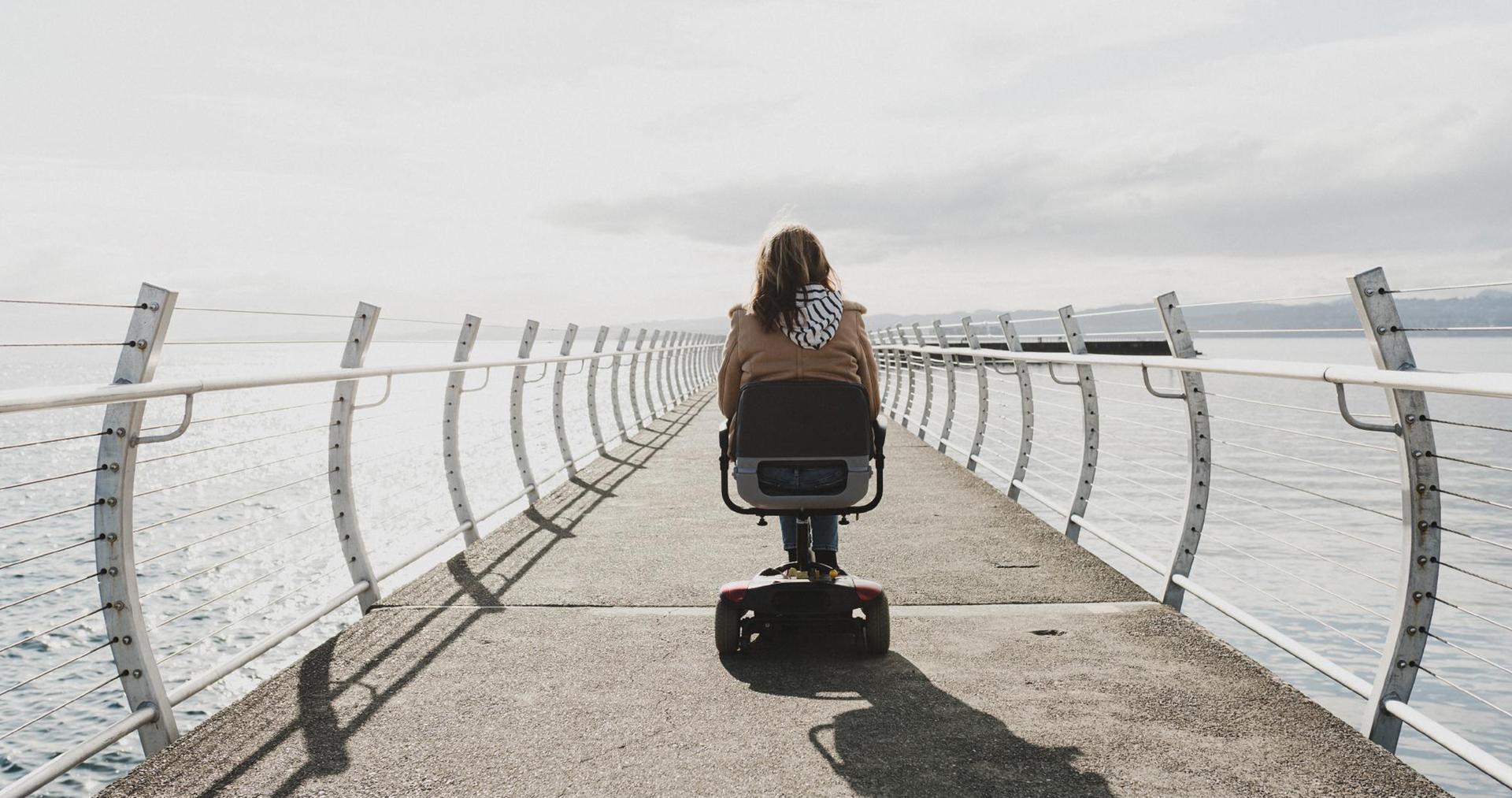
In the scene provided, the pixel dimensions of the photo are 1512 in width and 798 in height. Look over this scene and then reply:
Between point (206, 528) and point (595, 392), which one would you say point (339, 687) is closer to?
point (595, 392)

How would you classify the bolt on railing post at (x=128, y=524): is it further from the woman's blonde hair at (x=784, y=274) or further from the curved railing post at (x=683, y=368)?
the curved railing post at (x=683, y=368)

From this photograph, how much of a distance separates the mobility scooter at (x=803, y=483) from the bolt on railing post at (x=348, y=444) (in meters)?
1.58

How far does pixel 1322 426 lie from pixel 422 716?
24958 mm

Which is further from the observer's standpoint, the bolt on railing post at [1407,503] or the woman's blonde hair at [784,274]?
the woman's blonde hair at [784,274]

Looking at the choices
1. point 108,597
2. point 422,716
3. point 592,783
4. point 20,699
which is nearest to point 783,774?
point 592,783

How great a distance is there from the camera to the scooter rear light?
3.55m

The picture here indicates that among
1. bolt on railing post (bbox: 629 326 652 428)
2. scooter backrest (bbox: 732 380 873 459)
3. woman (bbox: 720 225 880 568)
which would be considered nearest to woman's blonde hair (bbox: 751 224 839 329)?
woman (bbox: 720 225 880 568)

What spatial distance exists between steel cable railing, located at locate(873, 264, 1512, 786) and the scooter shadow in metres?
0.92

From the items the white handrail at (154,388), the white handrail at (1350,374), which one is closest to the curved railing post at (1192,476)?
the white handrail at (1350,374)

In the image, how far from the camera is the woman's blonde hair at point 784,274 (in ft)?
11.3

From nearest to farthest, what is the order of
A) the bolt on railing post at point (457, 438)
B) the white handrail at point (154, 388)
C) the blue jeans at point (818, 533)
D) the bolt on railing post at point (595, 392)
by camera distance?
the white handrail at point (154, 388), the blue jeans at point (818, 533), the bolt on railing post at point (457, 438), the bolt on railing post at point (595, 392)

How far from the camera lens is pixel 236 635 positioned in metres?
8.76

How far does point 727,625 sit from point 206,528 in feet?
45.8

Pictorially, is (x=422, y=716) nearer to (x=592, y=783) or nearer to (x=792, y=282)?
(x=592, y=783)
